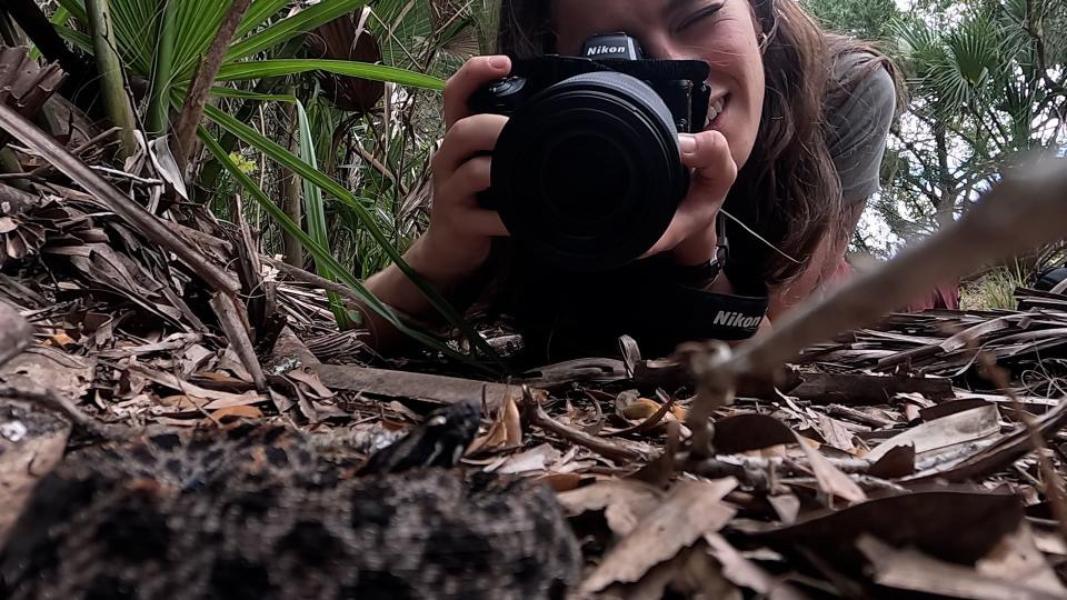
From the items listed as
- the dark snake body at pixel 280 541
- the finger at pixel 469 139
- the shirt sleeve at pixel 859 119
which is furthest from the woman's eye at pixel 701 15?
the dark snake body at pixel 280 541

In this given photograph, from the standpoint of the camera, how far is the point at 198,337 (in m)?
1.77

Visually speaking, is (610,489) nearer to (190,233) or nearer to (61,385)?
(61,385)

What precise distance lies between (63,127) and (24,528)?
1.55 meters

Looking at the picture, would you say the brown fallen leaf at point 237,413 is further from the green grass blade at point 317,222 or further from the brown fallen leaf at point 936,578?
the brown fallen leaf at point 936,578

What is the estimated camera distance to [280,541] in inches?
31.7

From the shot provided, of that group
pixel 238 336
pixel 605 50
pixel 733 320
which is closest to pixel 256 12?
pixel 605 50

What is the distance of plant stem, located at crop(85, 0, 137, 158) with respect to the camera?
6.91 ft

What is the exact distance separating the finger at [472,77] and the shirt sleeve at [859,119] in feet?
5.16

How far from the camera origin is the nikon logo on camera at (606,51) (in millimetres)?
2020

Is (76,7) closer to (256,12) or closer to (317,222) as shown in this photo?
(256,12)

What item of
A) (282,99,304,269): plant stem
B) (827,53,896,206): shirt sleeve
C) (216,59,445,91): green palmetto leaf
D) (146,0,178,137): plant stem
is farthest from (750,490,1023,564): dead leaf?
(282,99,304,269): plant stem

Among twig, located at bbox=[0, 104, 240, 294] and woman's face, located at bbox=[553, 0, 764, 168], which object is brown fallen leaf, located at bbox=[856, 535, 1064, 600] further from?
woman's face, located at bbox=[553, 0, 764, 168]

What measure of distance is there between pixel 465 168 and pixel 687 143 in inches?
21.5

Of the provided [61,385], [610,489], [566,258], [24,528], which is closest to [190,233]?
[61,385]
